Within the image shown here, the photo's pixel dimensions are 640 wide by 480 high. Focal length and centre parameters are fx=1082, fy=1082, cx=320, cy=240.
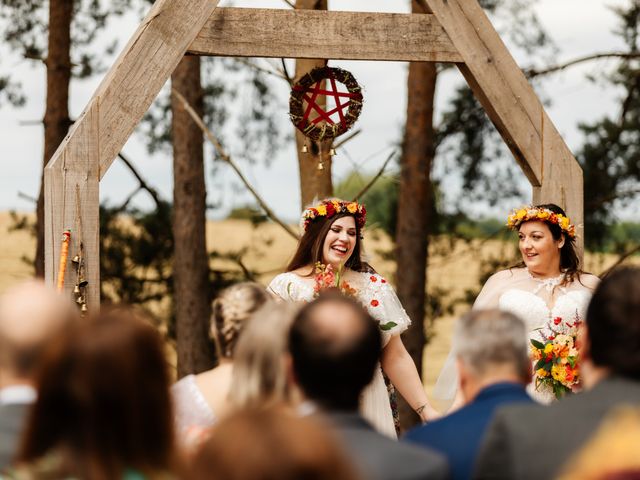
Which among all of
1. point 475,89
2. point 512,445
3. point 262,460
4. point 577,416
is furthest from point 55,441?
point 475,89

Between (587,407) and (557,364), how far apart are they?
323cm

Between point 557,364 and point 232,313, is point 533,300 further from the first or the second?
point 232,313

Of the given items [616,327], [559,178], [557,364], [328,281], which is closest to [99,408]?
[616,327]

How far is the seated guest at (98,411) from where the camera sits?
89.0 inches

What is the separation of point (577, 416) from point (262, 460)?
3.78 ft

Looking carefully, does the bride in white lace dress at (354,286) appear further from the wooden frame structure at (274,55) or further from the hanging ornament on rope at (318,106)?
the wooden frame structure at (274,55)

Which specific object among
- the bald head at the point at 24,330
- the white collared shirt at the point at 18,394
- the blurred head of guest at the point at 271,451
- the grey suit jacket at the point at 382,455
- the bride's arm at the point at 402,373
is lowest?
the bride's arm at the point at 402,373

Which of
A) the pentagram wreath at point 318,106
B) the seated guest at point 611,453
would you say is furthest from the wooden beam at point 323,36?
the seated guest at point 611,453

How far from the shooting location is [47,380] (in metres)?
2.31

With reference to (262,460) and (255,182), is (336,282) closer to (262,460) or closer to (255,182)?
(262,460)

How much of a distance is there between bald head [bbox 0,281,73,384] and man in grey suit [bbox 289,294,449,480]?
60cm

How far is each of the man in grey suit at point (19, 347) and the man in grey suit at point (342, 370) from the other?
1.98 ft

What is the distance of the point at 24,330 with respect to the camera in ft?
8.80

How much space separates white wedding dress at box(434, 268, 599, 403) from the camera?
6.26m
